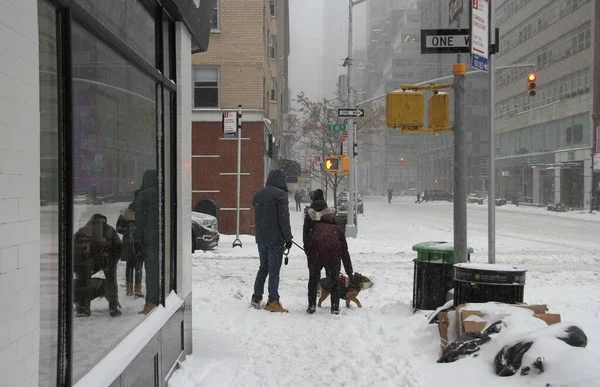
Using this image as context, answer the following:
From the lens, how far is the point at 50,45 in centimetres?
267

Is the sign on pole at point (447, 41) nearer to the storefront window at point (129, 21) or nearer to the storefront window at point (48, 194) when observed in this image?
the storefront window at point (129, 21)

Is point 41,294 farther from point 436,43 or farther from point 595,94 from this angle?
point 595,94

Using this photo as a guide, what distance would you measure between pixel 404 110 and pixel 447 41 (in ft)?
3.19

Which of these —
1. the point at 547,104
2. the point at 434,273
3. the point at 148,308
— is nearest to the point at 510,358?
the point at 148,308

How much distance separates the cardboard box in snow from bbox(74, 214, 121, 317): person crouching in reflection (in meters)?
3.13

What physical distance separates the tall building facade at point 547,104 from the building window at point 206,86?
29.5 m

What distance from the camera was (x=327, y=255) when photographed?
788 cm

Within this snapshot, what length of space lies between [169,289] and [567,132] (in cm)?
4866

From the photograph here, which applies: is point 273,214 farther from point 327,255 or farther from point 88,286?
point 88,286

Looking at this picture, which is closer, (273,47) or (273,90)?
(273,47)

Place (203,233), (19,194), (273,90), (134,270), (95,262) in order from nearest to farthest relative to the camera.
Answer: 1. (19,194)
2. (95,262)
3. (134,270)
4. (203,233)
5. (273,90)

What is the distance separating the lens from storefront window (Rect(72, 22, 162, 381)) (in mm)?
3131

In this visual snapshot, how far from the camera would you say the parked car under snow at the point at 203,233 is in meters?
15.2

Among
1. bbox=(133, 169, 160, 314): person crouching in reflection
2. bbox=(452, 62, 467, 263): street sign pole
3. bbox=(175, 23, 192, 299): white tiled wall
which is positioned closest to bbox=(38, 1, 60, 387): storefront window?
bbox=(133, 169, 160, 314): person crouching in reflection
